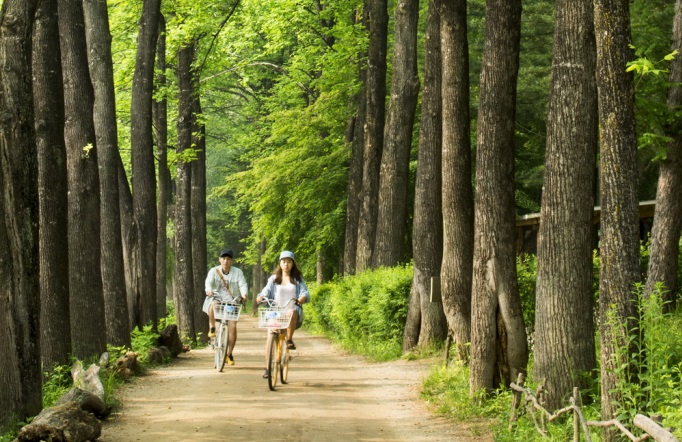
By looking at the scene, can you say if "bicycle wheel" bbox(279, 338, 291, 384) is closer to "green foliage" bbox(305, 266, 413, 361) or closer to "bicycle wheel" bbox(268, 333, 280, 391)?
"bicycle wheel" bbox(268, 333, 280, 391)

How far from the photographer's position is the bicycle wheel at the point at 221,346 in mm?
18594

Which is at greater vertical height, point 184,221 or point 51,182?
point 184,221

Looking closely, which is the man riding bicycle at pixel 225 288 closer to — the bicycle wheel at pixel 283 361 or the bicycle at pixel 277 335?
the bicycle at pixel 277 335

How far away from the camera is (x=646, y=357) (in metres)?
8.94

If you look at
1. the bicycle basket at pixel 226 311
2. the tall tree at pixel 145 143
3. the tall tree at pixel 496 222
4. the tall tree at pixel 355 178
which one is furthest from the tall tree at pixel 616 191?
the tall tree at pixel 355 178

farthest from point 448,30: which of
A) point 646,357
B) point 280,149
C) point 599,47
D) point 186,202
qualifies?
point 280,149

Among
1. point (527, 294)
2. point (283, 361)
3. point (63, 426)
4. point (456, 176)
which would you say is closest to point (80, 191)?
point (283, 361)

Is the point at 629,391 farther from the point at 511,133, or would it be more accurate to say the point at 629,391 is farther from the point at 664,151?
the point at 664,151

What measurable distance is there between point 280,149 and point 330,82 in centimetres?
613

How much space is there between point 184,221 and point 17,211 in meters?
20.2

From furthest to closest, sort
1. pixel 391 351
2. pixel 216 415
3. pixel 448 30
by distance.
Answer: pixel 391 351, pixel 448 30, pixel 216 415

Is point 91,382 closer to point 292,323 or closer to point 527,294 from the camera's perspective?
point 292,323

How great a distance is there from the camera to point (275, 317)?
16188mm

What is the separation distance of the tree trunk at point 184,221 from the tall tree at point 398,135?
23.5 feet
